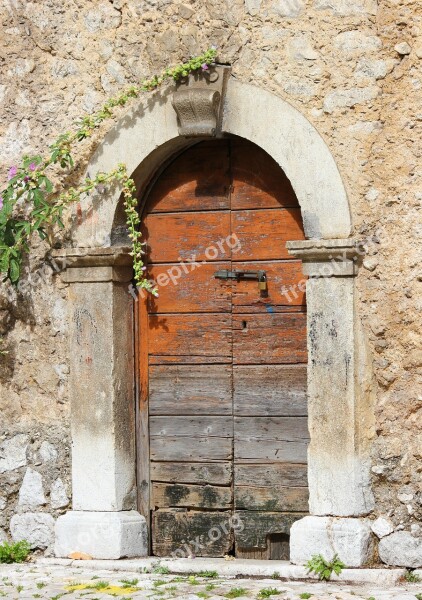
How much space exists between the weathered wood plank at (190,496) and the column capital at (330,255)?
1.26 metres

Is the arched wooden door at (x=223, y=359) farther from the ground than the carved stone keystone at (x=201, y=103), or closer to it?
closer to it

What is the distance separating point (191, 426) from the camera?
604cm

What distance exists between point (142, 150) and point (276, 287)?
98 centimetres

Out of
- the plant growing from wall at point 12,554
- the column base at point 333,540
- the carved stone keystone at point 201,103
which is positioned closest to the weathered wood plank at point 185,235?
the carved stone keystone at point 201,103

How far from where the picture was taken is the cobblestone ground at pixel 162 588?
512cm

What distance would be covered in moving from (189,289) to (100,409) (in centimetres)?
78

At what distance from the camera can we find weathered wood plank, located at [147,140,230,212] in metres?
6.02

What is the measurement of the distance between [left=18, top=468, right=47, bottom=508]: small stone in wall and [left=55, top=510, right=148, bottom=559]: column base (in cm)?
19

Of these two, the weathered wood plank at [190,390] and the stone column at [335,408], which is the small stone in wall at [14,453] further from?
the stone column at [335,408]

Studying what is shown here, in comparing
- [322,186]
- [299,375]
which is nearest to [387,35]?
[322,186]

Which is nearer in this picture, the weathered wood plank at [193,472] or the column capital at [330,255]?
the column capital at [330,255]

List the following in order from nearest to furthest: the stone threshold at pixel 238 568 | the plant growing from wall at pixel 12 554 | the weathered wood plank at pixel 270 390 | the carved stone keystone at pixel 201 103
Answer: the stone threshold at pixel 238 568 → the carved stone keystone at pixel 201 103 → the weathered wood plank at pixel 270 390 → the plant growing from wall at pixel 12 554

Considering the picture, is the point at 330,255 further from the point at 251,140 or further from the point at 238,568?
the point at 238,568

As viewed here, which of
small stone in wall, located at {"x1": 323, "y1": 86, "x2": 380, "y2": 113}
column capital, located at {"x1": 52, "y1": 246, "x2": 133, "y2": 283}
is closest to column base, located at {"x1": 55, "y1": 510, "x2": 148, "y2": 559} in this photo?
column capital, located at {"x1": 52, "y1": 246, "x2": 133, "y2": 283}
